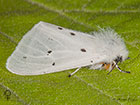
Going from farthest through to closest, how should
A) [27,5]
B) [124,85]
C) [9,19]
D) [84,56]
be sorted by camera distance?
1. [27,5]
2. [9,19]
3. [84,56]
4. [124,85]

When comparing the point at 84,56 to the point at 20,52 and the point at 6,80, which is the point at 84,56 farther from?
the point at 6,80

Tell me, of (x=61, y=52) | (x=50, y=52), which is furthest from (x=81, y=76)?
(x=50, y=52)

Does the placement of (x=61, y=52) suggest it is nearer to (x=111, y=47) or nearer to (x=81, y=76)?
(x=81, y=76)

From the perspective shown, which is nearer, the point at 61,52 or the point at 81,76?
the point at 81,76

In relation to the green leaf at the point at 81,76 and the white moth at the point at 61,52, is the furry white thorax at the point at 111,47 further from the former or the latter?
the green leaf at the point at 81,76

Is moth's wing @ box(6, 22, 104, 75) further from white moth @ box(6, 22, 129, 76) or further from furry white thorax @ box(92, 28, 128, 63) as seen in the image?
furry white thorax @ box(92, 28, 128, 63)

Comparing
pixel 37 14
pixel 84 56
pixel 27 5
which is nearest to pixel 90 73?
pixel 84 56
